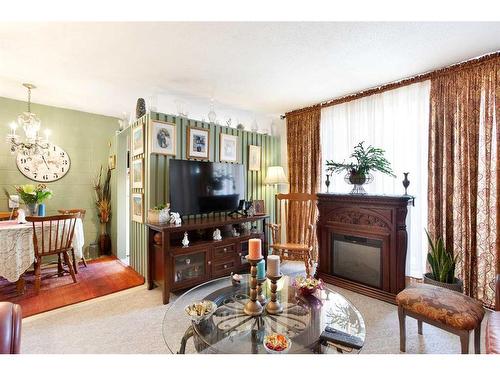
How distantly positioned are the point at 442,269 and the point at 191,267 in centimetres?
264

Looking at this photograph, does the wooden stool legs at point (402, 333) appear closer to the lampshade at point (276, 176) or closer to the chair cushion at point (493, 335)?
the chair cushion at point (493, 335)

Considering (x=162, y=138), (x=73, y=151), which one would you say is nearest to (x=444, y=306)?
(x=162, y=138)

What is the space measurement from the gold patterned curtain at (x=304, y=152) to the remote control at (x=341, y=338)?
234 cm

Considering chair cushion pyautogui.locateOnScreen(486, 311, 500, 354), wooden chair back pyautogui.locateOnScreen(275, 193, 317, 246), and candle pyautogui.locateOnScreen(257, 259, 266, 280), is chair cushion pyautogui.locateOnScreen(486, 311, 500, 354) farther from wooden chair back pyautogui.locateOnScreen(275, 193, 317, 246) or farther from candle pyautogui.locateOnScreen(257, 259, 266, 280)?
wooden chair back pyautogui.locateOnScreen(275, 193, 317, 246)

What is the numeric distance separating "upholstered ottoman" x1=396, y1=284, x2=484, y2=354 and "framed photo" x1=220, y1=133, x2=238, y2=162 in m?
2.69

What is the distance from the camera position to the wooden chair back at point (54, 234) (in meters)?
2.69

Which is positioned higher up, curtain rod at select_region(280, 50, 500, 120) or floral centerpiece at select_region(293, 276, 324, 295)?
curtain rod at select_region(280, 50, 500, 120)

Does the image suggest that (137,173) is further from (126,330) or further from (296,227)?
(296,227)

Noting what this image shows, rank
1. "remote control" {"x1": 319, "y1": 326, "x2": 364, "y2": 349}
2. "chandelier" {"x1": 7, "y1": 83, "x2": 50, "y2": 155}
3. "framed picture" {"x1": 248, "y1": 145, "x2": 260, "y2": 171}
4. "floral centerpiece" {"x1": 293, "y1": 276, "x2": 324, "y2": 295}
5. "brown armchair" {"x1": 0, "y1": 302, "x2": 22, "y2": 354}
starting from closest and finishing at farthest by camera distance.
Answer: "brown armchair" {"x1": 0, "y1": 302, "x2": 22, "y2": 354}, "remote control" {"x1": 319, "y1": 326, "x2": 364, "y2": 349}, "floral centerpiece" {"x1": 293, "y1": 276, "x2": 324, "y2": 295}, "chandelier" {"x1": 7, "y1": 83, "x2": 50, "y2": 155}, "framed picture" {"x1": 248, "y1": 145, "x2": 260, "y2": 171}

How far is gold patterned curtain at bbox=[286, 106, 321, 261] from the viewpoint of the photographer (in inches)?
150

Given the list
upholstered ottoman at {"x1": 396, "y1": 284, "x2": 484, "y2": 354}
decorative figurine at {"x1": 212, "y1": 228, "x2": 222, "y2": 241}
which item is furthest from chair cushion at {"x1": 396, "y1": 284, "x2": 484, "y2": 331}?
decorative figurine at {"x1": 212, "y1": 228, "x2": 222, "y2": 241}

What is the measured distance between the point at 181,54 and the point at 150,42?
29cm

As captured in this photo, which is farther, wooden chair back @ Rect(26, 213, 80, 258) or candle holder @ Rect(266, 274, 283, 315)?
wooden chair back @ Rect(26, 213, 80, 258)

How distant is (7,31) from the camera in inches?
74.4
